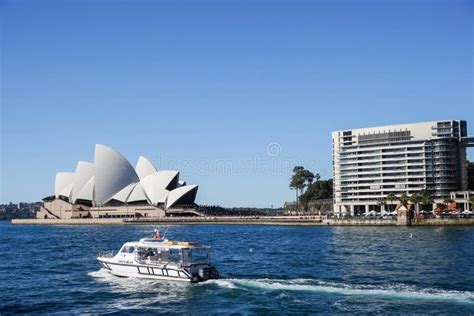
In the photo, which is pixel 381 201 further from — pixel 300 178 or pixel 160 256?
pixel 160 256

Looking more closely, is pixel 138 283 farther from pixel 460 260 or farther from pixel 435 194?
pixel 435 194

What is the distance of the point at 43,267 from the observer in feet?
122

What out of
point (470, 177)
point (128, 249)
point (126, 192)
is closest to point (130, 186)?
point (126, 192)

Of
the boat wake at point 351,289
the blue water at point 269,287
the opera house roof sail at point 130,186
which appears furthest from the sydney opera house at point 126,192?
the boat wake at point 351,289

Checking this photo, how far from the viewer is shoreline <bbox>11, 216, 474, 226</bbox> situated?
86062mm

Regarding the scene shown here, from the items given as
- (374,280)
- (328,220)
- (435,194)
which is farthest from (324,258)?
(435,194)

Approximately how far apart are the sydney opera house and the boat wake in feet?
330

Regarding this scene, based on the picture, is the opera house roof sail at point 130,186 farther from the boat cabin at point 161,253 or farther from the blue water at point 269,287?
the boat cabin at point 161,253

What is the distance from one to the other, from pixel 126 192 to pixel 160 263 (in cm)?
10279

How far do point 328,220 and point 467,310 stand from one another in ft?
260

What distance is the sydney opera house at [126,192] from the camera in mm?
128625

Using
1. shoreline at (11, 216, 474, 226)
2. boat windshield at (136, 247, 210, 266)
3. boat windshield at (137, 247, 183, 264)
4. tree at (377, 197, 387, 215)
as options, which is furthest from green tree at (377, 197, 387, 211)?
boat windshield at (137, 247, 183, 264)

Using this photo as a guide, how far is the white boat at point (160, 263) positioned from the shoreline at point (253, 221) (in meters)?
62.1

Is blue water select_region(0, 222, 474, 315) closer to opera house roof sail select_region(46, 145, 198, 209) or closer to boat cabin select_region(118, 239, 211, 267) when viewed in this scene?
boat cabin select_region(118, 239, 211, 267)
